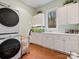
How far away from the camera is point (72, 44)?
2639 millimetres

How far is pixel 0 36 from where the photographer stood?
60.4 inches

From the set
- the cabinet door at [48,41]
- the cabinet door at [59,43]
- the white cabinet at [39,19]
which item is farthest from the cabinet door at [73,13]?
the white cabinet at [39,19]

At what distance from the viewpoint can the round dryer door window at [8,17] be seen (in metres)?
1.52

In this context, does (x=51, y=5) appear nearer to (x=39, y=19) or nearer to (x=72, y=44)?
(x=39, y=19)

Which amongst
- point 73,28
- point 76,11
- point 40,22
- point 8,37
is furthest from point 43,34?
point 8,37

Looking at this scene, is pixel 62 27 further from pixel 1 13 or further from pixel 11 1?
pixel 11 1

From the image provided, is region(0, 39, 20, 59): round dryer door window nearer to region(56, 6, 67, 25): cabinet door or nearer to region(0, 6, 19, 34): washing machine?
region(0, 6, 19, 34): washing machine

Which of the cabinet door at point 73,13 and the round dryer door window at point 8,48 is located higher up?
the cabinet door at point 73,13

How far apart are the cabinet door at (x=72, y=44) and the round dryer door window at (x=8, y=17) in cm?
209

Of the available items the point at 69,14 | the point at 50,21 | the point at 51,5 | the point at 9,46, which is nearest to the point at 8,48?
the point at 9,46

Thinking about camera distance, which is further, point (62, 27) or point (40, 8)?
point (40, 8)

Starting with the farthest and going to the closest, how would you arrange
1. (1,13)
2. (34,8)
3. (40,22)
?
(34,8) → (40,22) → (1,13)

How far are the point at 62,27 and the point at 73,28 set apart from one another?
558 millimetres

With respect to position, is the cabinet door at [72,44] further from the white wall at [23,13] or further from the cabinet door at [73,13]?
the white wall at [23,13]
